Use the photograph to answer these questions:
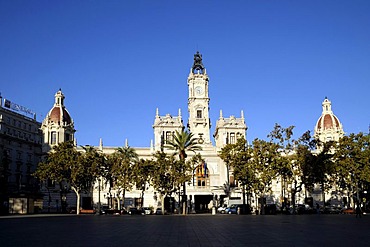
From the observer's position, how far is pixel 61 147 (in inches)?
2869

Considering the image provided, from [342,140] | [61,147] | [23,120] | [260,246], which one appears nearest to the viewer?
[260,246]

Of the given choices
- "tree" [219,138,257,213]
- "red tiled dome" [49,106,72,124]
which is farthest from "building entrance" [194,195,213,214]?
"red tiled dome" [49,106,72,124]

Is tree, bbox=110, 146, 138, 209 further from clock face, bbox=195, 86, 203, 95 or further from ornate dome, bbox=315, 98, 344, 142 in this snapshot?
ornate dome, bbox=315, 98, 344, 142

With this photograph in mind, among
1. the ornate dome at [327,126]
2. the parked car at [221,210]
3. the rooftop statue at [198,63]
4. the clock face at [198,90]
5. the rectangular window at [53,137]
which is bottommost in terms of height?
the parked car at [221,210]

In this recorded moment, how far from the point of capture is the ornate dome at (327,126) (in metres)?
106

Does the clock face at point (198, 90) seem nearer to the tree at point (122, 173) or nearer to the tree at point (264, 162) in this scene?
the tree at point (122, 173)

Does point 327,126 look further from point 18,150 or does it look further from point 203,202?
point 18,150

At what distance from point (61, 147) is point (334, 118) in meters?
69.4

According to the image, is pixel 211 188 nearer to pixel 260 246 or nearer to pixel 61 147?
pixel 61 147

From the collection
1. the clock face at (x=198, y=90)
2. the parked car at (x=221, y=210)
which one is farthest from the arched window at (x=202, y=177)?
the clock face at (x=198, y=90)

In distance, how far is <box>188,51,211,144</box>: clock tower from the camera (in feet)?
328

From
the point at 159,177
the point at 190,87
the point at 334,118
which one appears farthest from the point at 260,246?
the point at 334,118

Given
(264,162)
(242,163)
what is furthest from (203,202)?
(264,162)

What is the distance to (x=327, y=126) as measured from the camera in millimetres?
107875
